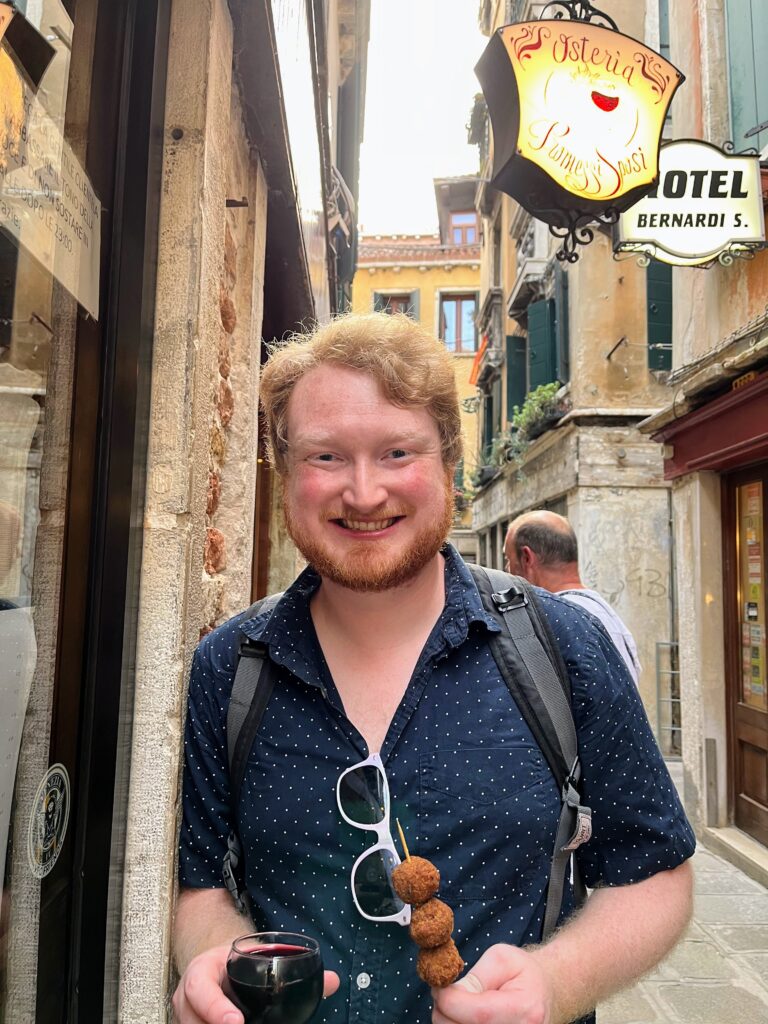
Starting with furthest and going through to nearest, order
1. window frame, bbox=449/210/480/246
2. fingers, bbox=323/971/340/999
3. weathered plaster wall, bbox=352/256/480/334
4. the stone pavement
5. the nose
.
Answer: window frame, bbox=449/210/480/246, weathered plaster wall, bbox=352/256/480/334, the stone pavement, the nose, fingers, bbox=323/971/340/999

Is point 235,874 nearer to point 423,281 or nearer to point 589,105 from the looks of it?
point 589,105

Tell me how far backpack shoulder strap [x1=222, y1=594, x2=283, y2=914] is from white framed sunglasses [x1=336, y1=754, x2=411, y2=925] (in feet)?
0.71

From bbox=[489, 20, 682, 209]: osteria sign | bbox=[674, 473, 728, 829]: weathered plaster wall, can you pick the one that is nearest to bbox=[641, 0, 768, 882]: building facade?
bbox=[674, 473, 728, 829]: weathered plaster wall

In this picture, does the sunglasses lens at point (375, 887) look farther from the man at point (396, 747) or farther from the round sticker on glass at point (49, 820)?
the round sticker on glass at point (49, 820)

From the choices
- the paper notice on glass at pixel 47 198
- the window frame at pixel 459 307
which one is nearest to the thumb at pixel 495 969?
the paper notice on glass at pixel 47 198

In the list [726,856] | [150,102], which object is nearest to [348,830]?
[150,102]

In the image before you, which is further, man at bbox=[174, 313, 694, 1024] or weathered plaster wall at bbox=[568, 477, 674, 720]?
weathered plaster wall at bbox=[568, 477, 674, 720]

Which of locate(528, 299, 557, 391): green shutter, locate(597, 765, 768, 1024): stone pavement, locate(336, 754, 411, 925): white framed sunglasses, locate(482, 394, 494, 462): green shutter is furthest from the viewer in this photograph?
locate(482, 394, 494, 462): green shutter

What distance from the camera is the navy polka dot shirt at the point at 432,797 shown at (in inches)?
54.4

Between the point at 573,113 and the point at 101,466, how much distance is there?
3976 mm

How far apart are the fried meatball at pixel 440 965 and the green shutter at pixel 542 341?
1126 centimetres

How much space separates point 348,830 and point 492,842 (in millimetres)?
264

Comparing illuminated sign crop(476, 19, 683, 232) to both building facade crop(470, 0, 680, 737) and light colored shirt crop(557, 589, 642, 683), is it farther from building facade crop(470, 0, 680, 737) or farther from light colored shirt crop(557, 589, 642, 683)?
building facade crop(470, 0, 680, 737)

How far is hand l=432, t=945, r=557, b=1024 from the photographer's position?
1.14 metres
